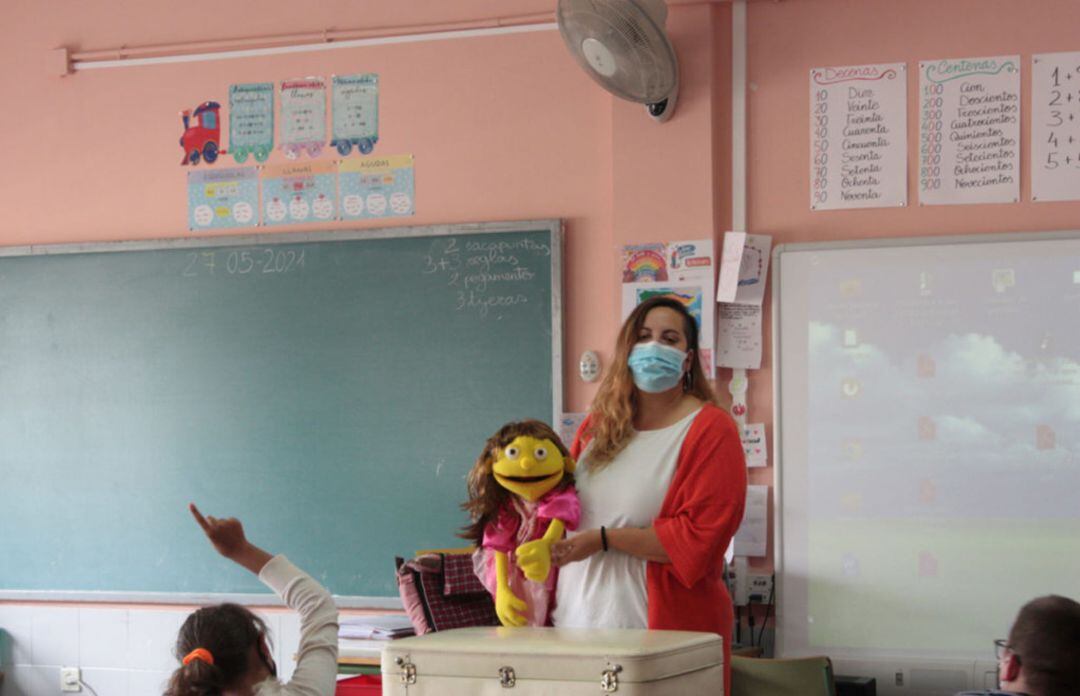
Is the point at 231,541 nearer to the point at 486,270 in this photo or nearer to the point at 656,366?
the point at 656,366

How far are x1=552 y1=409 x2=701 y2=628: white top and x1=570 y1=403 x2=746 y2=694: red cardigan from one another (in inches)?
1.2

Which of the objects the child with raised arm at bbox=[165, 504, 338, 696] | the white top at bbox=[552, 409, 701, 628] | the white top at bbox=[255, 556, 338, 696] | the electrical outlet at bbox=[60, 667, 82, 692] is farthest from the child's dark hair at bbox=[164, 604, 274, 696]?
the electrical outlet at bbox=[60, 667, 82, 692]

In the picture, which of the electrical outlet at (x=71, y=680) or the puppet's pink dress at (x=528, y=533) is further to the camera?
the electrical outlet at (x=71, y=680)

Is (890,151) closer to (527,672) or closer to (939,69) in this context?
(939,69)

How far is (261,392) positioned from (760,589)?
1.75 m

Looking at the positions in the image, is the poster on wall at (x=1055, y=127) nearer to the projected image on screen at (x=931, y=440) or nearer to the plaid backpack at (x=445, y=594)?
the projected image on screen at (x=931, y=440)

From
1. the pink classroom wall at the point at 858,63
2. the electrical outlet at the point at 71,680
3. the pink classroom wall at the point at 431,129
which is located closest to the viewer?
the pink classroom wall at the point at 858,63

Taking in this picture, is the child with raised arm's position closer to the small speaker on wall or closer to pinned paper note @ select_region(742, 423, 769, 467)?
the small speaker on wall

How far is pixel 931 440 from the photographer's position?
3748 mm

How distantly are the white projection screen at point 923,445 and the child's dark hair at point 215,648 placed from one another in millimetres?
2121

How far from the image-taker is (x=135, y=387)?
4473 mm

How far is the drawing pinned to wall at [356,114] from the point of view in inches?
170

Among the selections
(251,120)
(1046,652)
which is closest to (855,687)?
(1046,652)

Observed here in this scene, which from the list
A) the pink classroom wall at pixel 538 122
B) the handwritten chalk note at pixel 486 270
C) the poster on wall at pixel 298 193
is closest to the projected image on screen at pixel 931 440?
the pink classroom wall at pixel 538 122
